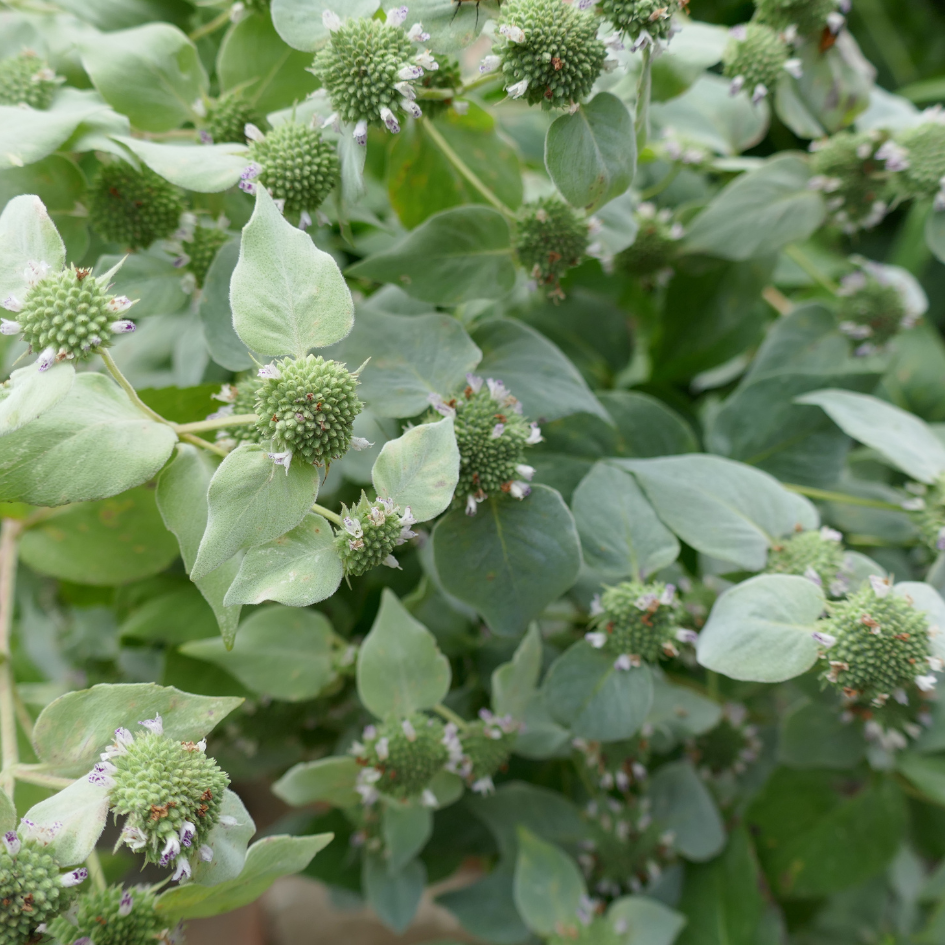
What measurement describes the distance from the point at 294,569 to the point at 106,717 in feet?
0.52

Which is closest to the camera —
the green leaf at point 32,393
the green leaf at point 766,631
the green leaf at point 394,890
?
the green leaf at point 32,393

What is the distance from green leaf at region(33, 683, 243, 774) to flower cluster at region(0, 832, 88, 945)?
6cm

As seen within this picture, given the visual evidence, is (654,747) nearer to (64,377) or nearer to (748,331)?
(748,331)

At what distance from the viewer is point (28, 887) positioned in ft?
1.30

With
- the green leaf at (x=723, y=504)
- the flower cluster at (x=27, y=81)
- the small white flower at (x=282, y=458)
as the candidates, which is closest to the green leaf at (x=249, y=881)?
the small white flower at (x=282, y=458)

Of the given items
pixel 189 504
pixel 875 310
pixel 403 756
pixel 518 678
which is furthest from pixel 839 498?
pixel 189 504

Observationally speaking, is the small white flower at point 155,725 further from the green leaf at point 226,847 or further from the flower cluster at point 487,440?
the flower cluster at point 487,440

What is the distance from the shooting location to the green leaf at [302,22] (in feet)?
1.62

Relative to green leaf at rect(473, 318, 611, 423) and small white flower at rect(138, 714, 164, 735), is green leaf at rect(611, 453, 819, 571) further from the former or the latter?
small white flower at rect(138, 714, 164, 735)

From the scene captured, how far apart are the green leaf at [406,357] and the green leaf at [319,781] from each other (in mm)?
269

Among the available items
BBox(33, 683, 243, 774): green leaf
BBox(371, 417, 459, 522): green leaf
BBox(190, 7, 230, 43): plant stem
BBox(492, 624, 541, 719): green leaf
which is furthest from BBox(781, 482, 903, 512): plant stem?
BBox(190, 7, 230, 43): plant stem

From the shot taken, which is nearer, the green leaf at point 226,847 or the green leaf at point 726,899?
the green leaf at point 226,847

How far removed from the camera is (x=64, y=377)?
0.42m

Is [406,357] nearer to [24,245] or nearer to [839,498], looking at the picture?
[24,245]
